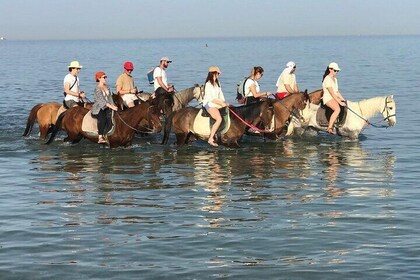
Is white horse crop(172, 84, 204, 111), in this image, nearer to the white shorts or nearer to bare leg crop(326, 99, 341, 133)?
the white shorts

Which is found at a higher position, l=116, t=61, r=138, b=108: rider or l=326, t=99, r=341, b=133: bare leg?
l=116, t=61, r=138, b=108: rider

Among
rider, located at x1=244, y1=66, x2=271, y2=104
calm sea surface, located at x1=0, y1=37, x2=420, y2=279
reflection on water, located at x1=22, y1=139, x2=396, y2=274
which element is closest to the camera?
calm sea surface, located at x1=0, y1=37, x2=420, y2=279

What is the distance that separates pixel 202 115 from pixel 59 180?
4.38m

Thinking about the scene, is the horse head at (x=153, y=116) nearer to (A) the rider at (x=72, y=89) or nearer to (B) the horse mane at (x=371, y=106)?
(A) the rider at (x=72, y=89)

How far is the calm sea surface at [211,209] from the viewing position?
11.5 meters

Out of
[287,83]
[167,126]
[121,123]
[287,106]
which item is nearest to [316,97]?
[287,83]

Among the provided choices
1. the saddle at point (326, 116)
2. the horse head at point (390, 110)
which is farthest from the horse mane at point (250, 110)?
the horse head at point (390, 110)

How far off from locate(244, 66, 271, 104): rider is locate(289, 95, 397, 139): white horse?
123 cm

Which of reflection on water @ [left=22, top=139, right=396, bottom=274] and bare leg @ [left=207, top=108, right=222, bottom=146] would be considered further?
bare leg @ [left=207, top=108, right=222, bottom=146]

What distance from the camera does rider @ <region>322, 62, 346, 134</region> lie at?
21.6m

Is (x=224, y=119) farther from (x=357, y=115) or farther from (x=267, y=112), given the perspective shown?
(x=357, y=115)

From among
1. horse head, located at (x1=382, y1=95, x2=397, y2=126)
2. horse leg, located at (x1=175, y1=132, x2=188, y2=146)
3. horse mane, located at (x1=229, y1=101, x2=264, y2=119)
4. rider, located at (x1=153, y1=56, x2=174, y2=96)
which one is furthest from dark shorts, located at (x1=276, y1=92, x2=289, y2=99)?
horse leg, located at (x1=175, y1=132, x2=188, y2=146)

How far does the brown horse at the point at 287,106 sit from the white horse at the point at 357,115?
3.35 feet

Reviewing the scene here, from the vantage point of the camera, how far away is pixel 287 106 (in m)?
21.4
